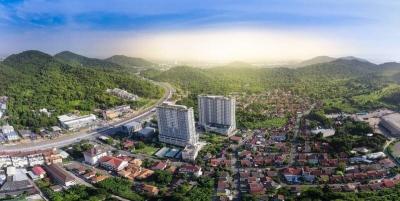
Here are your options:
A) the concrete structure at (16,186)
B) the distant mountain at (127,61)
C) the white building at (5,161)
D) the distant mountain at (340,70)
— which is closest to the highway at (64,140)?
the white building at (5,161)

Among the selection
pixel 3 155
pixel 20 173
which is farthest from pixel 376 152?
pixel 3 155

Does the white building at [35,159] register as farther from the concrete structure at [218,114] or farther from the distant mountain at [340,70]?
the distant mountain at [340,70]

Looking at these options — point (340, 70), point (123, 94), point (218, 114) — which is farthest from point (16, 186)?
point (340, 70)

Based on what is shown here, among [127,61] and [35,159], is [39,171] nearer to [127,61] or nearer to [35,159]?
[35,159]

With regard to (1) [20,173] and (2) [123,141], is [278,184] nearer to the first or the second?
Result: (2) [123,141]

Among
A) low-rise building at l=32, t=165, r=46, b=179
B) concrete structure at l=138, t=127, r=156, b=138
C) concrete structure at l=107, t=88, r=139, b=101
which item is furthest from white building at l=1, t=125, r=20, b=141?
concrete structure at l=107, t=88, r=139, b=101

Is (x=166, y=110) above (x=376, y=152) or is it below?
above

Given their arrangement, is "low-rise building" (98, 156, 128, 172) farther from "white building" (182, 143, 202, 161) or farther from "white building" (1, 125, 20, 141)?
"white building" (1, 125, 20, 141)
